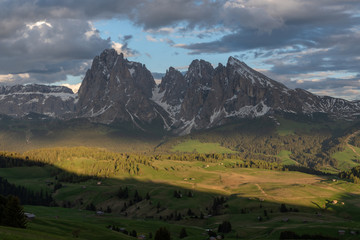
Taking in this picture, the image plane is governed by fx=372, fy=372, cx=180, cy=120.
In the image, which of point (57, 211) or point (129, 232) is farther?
point (57, 211)

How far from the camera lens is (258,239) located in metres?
116

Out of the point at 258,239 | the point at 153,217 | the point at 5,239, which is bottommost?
the point at 153,217

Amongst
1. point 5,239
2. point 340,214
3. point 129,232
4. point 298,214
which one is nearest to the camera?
point 5,239

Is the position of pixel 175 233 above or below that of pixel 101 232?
below

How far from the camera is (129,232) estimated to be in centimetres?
12888

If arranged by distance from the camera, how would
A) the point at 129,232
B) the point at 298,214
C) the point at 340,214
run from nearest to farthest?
the point at 129,232, the point at 298,214, the point at 340,214

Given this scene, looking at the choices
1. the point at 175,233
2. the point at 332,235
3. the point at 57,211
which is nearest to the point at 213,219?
the point at 175,233

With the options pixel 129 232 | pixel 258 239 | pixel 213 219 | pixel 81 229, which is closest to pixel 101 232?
pixel 81 229

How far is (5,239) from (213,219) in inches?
5265

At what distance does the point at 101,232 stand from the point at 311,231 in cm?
6623

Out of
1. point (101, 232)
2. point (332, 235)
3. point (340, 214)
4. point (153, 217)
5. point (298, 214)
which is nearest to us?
point (101, 232)

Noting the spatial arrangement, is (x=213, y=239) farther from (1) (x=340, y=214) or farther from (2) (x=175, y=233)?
(1) (x=340, y=214)

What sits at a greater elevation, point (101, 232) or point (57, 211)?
point (101, 232)

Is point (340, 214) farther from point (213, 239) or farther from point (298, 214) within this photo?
point (213, 239)
